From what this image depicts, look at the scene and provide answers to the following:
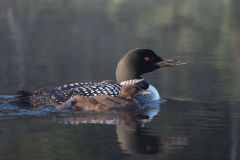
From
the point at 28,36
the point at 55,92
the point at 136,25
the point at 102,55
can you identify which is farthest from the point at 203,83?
the point at 136,25

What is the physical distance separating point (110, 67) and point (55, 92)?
5048 millimetres

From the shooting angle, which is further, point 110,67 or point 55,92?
point 110,67

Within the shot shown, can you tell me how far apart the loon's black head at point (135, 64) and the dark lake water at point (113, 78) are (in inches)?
22.0

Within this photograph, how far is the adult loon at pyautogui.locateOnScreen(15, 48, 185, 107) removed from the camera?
10.2 metres

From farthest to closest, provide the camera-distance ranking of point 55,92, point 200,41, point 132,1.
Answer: point 132,1
point 200,41
point 55,92

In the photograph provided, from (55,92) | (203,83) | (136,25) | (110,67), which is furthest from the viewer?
(136,25)

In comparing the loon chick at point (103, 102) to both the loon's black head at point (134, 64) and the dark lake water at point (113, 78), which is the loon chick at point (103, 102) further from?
the loon's black head at point (134, 64)

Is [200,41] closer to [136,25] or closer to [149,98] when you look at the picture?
[136,25]

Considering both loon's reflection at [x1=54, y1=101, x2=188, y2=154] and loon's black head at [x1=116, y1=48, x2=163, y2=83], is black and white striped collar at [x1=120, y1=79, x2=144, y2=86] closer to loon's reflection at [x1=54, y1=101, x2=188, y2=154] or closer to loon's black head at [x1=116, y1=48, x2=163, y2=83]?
loon's black head at [x1=116, y1=48, x2=163, y2=83]

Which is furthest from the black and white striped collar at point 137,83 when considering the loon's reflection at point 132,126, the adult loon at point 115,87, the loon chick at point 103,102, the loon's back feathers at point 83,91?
the loon's back feathers at point 83,91

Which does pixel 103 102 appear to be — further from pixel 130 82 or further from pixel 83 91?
pixel 130 82

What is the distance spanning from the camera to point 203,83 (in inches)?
511

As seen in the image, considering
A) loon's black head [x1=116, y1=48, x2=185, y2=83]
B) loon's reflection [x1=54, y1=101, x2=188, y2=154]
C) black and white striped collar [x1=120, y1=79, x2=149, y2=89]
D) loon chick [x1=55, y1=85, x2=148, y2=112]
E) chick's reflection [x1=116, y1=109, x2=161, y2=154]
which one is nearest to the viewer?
chick's reflection [x1=116, y1=109, x2=161, y2=154]

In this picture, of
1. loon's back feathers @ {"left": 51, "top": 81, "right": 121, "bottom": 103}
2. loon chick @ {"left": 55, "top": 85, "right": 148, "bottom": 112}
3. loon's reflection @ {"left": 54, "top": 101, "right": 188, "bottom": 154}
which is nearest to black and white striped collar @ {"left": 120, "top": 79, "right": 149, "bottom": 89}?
loon's reflection @ {"left": 54, "top": 101, "right": 188, "bottom": 154}
